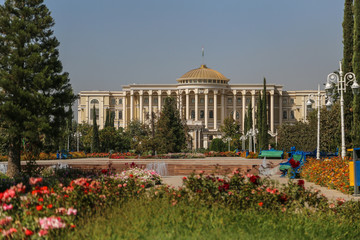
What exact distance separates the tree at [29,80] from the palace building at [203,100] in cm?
8487

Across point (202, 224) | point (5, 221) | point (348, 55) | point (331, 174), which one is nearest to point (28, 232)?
point (5, 221)

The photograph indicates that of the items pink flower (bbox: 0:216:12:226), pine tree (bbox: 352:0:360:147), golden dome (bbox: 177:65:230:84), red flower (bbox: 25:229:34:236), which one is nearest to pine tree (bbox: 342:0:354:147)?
pine tree (bbox: 352:0:360:147)

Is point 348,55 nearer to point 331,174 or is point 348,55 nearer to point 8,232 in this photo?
point 331,174

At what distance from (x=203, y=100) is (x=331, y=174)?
9370 centimetres

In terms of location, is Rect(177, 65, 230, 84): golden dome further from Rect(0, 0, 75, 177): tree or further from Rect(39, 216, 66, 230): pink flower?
Rect(39, 216, 66, 230): pink flower

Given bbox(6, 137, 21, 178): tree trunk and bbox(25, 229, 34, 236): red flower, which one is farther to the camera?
bbox(6, 137, 21, 178): tree trunk

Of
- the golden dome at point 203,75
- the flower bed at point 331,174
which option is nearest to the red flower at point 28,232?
the flower bed at point 331,174

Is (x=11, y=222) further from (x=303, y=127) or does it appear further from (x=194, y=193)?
(x=303, y=127)

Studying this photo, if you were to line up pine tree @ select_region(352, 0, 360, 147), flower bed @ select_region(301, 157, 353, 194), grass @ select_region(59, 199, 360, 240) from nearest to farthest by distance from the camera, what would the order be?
grass @ select_region(59, 199, 360, 240)
flower bed @ select_region(301, 157, 353, 194)
pine tree @ select_region(352, 0, 360, 147)

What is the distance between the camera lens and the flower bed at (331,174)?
41.9 feet

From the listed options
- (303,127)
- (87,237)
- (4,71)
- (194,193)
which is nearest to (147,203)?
(194,193)

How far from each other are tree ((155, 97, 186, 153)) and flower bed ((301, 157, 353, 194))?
22.7 meters

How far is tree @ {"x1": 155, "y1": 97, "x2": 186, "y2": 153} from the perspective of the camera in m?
38.9

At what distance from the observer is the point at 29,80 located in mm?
15969
